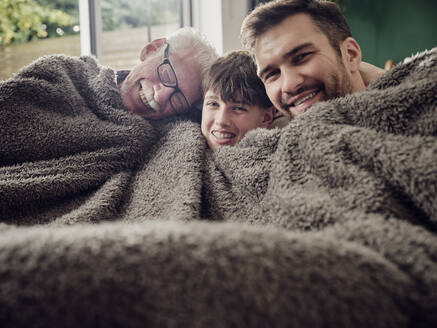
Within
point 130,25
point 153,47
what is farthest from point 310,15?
point 130,25

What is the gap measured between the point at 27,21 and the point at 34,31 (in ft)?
0.16

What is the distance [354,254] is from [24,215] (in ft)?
2.22

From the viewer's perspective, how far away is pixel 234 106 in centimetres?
87

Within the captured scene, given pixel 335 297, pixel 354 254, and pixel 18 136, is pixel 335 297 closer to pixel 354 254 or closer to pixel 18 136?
pixel 354 254

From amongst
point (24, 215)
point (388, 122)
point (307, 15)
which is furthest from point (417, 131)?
point (24, 215)

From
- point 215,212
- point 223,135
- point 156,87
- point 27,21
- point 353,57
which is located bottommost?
point 215,212

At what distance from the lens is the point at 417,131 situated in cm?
50

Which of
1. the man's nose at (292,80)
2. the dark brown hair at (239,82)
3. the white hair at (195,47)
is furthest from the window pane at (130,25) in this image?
the man's nose at (292,80)

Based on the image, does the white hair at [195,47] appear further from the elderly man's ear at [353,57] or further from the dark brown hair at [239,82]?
the elderly man's ear at [353,57]

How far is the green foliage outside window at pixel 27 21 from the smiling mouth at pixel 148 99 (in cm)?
78

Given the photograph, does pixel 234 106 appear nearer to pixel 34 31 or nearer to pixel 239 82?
pixel 239 82

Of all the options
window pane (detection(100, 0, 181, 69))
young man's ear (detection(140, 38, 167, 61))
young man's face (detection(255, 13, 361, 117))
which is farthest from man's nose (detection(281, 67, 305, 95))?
window pane (detection(100, 0, 181, 69))

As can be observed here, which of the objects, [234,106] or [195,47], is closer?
[234,106]

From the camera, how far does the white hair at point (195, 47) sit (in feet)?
3.44
